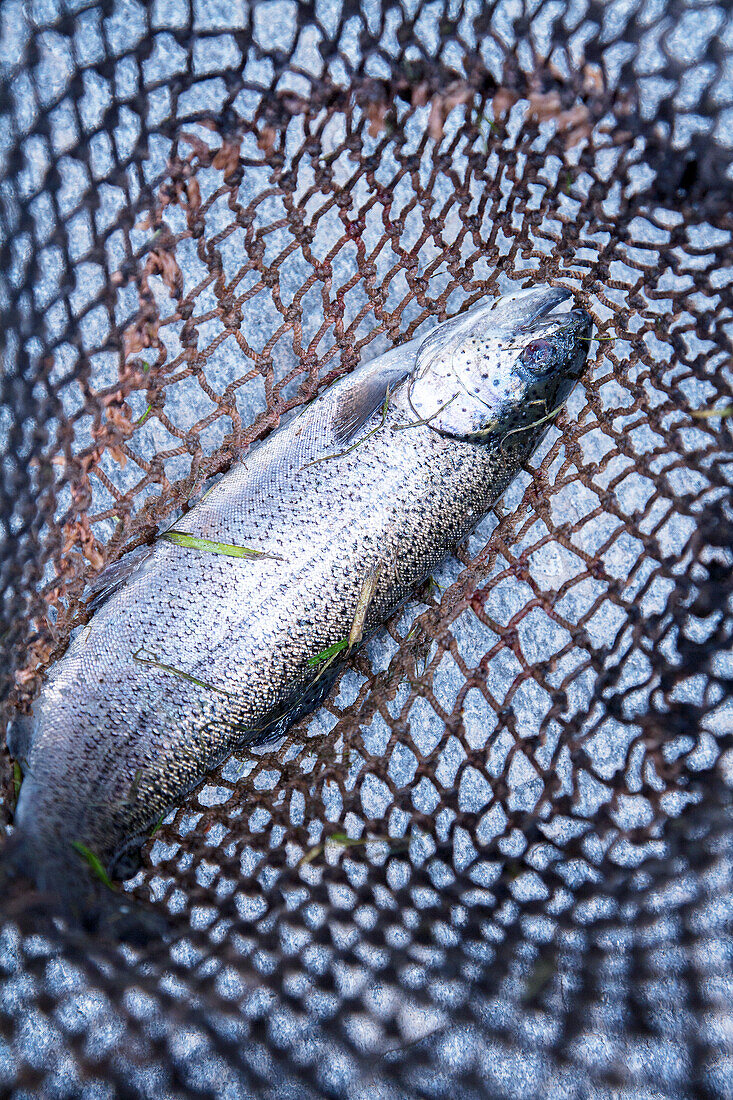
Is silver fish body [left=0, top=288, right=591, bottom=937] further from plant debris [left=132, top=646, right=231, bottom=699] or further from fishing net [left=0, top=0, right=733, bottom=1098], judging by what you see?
fishing net [left=0, top=0, right=733, bottom=1098]

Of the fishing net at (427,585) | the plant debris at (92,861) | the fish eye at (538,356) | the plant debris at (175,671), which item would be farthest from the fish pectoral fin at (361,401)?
the plant debris at (92,861)

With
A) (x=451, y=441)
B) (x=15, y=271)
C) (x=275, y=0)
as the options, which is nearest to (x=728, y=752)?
(x=451, y=441)

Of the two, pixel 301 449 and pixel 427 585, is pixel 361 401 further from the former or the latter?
pixel 427 585

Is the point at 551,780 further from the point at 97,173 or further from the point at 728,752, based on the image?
the point at 97,173

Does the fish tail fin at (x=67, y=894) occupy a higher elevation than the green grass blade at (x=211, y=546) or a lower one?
lower

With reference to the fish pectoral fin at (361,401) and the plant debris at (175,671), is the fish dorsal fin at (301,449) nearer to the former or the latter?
the fish pectoral fin at (361,401)

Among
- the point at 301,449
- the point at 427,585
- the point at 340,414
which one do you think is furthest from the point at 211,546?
the point at 427,585

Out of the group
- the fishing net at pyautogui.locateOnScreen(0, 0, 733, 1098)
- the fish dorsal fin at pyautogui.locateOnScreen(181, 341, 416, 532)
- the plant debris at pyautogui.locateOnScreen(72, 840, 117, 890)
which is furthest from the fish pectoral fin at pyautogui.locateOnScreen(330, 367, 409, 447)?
the plant debris at pyautogui.locateOnScreen(72, 840, 117, 890)
